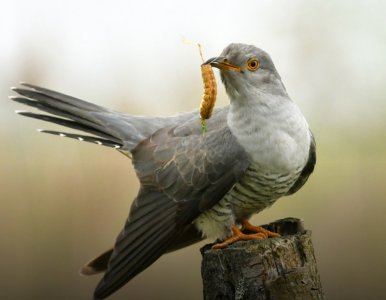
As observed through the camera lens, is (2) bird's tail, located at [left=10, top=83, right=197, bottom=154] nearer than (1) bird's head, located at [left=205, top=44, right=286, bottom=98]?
No

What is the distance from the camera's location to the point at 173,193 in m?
3.13

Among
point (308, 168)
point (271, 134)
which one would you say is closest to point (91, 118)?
point (271, 134)

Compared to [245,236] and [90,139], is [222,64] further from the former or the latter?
[90,139]

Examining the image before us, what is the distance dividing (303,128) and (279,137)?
17cm

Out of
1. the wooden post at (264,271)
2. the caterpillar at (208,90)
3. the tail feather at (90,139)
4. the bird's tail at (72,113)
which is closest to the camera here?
the wooden post at (264,271)

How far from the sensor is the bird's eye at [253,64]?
300 centimetres

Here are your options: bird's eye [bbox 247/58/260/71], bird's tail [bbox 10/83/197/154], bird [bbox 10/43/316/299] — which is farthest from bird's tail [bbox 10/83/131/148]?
bird's eye [bbox 247/58/260/71]

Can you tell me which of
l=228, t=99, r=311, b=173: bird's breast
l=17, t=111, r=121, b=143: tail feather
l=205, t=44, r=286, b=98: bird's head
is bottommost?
l=228, t=99, r=311, b=173: bird's breast

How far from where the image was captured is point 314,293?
2514 mm

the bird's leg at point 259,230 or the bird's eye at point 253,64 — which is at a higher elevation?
the bird's eye at point 253,64

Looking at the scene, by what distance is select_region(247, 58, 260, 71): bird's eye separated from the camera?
2995 mm

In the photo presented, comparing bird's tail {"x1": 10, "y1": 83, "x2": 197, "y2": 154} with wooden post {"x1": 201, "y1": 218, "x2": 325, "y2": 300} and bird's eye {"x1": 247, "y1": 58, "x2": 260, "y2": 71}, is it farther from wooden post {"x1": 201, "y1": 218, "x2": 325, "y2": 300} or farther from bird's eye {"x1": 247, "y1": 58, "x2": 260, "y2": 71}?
wooden post {"x1": 201, "y1": 218, "x2": 325, "y2": 300}

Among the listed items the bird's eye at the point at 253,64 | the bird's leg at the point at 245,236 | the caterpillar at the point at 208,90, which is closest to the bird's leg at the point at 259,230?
the bird's leg at the point at 245,236

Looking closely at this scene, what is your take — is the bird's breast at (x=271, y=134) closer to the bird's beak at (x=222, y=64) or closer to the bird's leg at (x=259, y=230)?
the bird's beak at (x=222, y=64)
